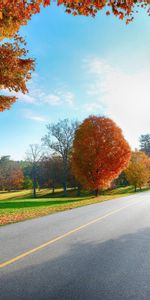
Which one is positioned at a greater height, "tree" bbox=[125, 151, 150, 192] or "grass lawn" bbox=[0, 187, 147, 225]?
"tree" bbox=[125, 151, 150, 192]

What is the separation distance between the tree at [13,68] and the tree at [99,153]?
21789 mm

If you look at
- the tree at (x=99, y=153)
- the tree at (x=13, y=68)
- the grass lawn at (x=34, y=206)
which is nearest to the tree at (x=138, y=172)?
the grass lawn at (x=34, y=206)

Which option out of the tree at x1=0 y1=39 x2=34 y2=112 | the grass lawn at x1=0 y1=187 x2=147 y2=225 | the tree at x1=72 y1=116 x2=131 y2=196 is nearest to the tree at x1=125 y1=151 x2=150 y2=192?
the grass lawn at x1=0 y1=187 x2=147 y2=225

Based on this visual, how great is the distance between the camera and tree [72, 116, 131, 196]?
34156mm

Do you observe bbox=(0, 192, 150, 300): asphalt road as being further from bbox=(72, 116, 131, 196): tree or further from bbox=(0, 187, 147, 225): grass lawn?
bbox=(72, 116, 131, 196): tree

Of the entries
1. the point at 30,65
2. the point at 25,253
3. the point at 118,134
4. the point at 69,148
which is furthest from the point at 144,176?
the point at 25,253

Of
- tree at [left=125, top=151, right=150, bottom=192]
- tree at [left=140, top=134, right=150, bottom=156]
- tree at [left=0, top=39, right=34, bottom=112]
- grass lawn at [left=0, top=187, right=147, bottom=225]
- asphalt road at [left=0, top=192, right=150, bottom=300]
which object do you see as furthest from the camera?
tree at [left=140, top=134, right=150, bottom=156]

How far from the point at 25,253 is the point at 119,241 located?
112 inches

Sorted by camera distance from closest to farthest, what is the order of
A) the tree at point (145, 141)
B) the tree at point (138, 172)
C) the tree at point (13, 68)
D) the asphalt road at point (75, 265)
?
1. the asphalt road at point (75, 265)
2. the tree at point (13, 68)
3. the tree at point (138, 172)
4. the tree at point (145, 141)

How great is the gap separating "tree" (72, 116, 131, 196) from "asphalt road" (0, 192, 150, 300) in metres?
24.6

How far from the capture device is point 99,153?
34281 millimetres

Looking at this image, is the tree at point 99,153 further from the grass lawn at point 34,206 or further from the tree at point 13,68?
the tree at point 13,68

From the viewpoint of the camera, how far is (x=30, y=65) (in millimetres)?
13062

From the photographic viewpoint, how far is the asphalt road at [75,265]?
4297mm
